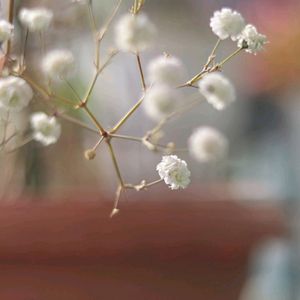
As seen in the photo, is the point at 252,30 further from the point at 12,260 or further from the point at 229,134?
the point at 229,134

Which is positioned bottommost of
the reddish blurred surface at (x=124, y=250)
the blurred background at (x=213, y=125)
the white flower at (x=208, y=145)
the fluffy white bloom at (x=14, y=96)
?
the fluffy white bloom at (x=14, y=96)

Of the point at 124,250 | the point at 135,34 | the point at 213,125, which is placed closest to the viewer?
the point at 135,34

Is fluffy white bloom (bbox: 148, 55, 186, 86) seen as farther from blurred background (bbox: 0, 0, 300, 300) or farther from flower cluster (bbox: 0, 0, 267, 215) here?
blurred background (bbox: 0, 0, 300, 300)

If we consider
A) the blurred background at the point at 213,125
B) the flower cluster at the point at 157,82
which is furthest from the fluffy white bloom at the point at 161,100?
the blurred background at the point at 213,125

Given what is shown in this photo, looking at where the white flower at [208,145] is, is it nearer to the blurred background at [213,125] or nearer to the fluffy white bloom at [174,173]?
the fluffy white bloom at [174,173]

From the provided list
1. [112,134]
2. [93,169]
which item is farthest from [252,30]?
[93,169]

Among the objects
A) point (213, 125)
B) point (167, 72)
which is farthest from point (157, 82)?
point (213, 125)

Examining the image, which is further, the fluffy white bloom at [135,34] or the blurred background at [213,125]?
the blurred background at [213,125]

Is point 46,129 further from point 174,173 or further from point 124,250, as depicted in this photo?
point 124,250
